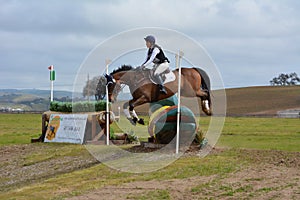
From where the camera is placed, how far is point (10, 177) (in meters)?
14.7

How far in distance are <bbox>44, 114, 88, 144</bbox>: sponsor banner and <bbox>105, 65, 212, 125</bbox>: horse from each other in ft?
14.7

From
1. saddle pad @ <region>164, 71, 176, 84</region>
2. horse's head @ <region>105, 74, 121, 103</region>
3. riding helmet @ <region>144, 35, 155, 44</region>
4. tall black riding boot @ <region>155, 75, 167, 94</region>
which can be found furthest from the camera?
horse's head @ <region>105, 74, 121, 103</region>

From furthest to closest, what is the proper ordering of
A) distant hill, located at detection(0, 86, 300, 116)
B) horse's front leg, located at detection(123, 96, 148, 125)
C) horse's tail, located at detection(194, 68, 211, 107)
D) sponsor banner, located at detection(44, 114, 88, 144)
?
distant hill, located at detection(0, 86, 300, 116)
sponsor banner, located at detection(44, 114, 88, 144)
horse's tail, located at detection(194, 68, 211, 107)
horse's front leg, located at detection(123, 96, 148, 125)

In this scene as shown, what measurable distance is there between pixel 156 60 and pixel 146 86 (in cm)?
82

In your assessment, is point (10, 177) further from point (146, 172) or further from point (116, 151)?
point (146, 172)

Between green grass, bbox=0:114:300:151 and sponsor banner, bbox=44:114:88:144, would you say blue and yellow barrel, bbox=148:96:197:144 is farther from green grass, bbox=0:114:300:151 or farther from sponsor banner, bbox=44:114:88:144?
sponsor banner, bbox=44:114:88:144

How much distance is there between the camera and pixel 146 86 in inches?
591

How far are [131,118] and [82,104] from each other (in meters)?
6.40

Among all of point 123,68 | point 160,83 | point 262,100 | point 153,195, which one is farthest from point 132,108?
point 262,100

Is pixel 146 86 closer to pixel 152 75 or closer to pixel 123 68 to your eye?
A: pixel 152 75

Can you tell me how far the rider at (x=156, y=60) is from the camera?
14.4 metres

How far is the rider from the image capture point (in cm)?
1441

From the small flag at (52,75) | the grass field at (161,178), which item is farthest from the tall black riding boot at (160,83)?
the small flag at (52,75)

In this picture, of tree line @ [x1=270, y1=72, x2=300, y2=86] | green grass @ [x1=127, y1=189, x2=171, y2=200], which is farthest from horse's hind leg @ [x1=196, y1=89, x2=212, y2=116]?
tree line @ [x1=270, y1=72, x2=300, y2=86]
